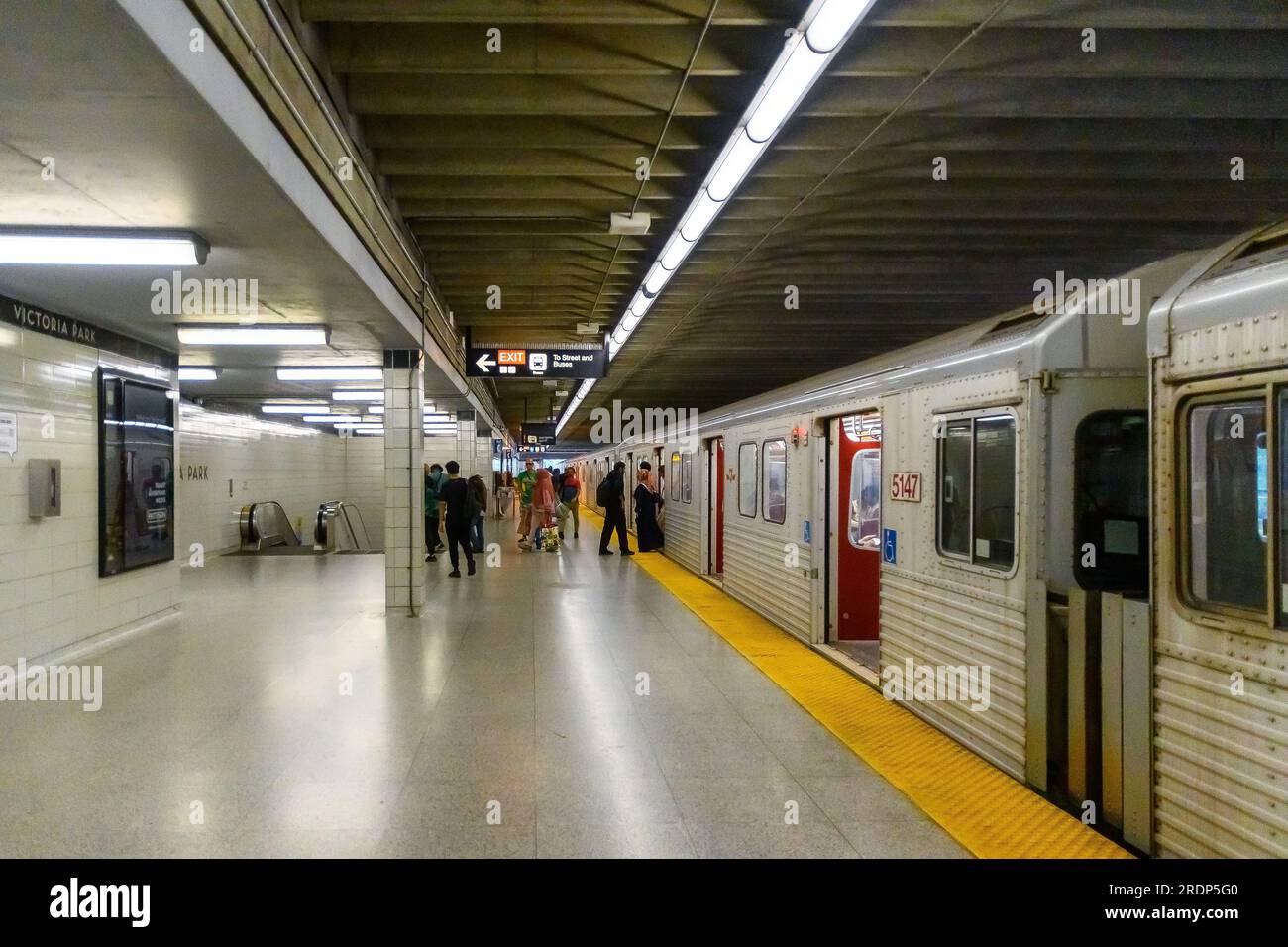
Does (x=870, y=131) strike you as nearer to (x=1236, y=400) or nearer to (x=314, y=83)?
(x=1236, y=400)

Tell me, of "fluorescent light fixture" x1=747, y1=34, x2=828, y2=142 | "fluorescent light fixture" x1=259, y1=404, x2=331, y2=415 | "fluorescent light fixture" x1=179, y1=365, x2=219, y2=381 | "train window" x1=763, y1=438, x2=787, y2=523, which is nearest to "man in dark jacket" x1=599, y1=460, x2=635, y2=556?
"fluorescent light fixture" x1=259, y1=404, x2=331, y2=415

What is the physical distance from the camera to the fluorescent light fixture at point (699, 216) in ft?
18.9

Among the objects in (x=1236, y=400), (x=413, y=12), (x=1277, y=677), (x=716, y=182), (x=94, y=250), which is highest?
(x=413, y=12)

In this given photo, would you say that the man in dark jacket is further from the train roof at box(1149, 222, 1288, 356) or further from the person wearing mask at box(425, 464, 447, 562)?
the train roof at box(1149, 222, 1288, 356)

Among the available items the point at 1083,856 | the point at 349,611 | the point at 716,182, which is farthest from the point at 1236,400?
the point at 349,611

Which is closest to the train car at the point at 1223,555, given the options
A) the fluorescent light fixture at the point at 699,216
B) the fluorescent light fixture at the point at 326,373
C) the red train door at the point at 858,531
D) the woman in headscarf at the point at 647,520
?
the fluorescent light fixture at the point at 699,216

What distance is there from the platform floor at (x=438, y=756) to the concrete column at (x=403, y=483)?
3.14 feet

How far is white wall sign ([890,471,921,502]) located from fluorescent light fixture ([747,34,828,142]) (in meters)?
2.26

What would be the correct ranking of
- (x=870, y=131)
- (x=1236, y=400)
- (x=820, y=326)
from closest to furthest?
(x=1236, y=400), (x=870, y=131), (x=820, y=326)

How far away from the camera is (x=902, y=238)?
24.4ft

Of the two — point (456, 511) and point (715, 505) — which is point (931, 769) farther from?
point (456, 511)

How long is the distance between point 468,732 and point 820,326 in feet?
27.5

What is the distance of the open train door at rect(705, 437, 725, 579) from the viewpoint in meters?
11.8

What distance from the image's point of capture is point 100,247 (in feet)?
15.2
